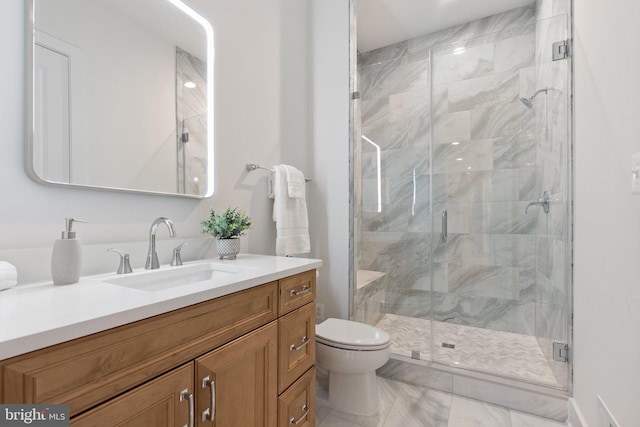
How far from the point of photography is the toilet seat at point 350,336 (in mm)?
1541

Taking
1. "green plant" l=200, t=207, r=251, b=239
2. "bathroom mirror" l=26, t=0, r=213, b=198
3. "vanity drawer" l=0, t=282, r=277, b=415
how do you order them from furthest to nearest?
"green plant" l=200, t=207, r=251, b=239
"bathroom mirror" l=26, t=0, r=213, b=198
"vanity drawer" l=0, t=282, r=277, b=415

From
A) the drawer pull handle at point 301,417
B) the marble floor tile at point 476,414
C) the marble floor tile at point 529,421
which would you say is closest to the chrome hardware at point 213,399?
the drawer pull handle at point 301,417

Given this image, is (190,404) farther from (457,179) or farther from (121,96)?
(457,179)


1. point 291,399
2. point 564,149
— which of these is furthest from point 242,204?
point 564,149

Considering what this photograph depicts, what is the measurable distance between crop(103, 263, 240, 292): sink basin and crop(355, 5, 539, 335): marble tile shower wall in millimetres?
1319

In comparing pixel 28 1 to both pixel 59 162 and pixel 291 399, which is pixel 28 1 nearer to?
pixel 59 162

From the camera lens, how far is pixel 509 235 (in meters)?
2.44

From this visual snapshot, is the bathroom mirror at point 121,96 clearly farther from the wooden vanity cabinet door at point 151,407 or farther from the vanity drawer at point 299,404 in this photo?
the vanity drawer at point 299,404

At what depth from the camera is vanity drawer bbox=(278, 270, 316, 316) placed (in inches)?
44.2

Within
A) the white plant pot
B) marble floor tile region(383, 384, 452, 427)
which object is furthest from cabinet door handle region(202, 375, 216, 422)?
marble floor tile region(383, 384, 452, 427)

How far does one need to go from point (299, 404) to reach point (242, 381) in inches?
17.0

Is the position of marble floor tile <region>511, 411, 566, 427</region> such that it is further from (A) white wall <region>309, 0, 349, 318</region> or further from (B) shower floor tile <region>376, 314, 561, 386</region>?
(A) white wall <region>309, 0, 349, 318</region>

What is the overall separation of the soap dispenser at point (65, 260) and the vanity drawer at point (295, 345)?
65 centimetres

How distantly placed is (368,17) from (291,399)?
2867 millimetres
